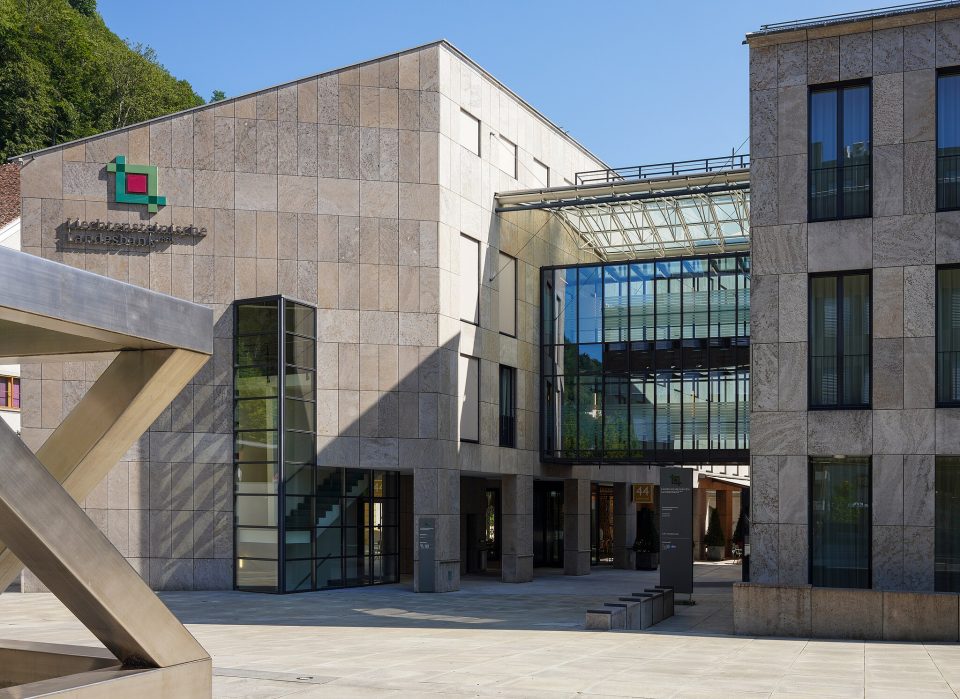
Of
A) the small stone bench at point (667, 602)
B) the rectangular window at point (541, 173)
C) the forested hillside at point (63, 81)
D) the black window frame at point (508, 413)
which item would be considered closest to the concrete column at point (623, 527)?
the black window frame at point (508, 413)

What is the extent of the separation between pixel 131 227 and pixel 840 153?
1919cm

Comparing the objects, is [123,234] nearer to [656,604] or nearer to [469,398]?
[469,398]

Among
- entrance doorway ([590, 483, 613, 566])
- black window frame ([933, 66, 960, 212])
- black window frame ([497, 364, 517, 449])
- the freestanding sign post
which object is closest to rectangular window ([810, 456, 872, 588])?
black window frame ([933, 66, 960, 212])

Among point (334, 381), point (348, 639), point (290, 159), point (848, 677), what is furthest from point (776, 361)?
point (290, 159)

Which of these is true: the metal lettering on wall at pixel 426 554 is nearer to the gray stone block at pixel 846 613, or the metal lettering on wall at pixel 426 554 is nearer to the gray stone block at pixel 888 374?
the gray stone block at pixel 846 613

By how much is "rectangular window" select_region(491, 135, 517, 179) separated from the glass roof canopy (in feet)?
4.20

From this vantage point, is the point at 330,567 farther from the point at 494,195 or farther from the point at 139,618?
the point at 139,618

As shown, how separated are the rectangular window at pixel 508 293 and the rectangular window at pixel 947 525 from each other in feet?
60.9

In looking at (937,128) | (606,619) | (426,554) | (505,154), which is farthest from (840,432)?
(505,154)

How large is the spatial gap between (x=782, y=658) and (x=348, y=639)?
291 inches

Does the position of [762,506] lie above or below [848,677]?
above

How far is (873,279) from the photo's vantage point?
22.1 meters

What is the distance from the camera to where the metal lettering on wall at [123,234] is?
105ft

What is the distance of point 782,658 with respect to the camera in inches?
695
